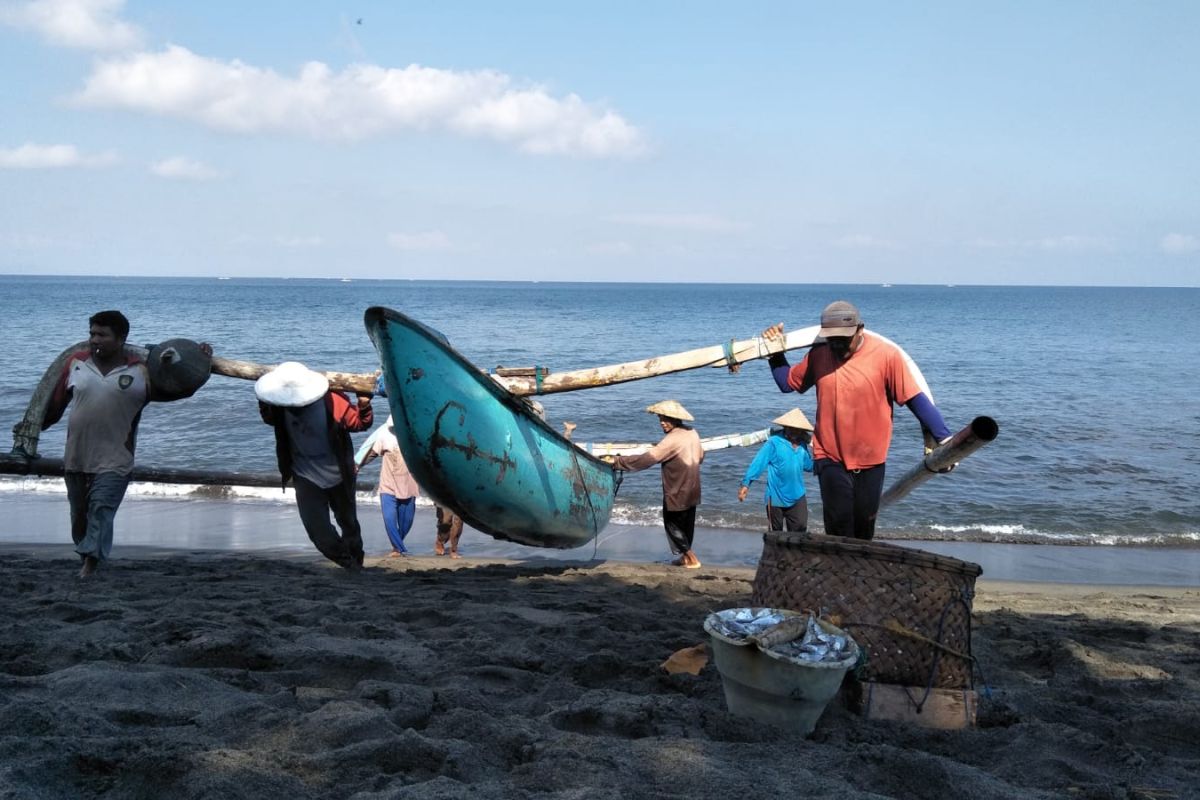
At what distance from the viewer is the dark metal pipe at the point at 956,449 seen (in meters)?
4.97

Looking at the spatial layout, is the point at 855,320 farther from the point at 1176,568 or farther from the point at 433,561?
the point at 1176,568

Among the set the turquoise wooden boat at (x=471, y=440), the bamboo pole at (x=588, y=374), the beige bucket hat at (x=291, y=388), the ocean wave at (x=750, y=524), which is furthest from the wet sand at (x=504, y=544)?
the beige bucket hat at (x=291, y=388)

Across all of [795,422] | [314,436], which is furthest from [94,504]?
[795,422]

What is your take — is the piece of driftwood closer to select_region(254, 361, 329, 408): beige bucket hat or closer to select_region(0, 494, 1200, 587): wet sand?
select_region(254, 361, 329, 408): beige bucket hat

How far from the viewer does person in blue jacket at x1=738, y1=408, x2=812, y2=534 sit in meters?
9.35

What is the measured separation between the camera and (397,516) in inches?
389

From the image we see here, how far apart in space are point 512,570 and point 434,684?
4163 millimetres

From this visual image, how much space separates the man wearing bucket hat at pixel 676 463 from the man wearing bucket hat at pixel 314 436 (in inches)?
112

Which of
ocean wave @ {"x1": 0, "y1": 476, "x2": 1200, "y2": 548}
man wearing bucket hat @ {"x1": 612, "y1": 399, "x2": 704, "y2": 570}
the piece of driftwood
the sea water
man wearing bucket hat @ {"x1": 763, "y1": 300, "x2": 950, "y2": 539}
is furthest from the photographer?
the sea water

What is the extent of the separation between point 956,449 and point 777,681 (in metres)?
2.23

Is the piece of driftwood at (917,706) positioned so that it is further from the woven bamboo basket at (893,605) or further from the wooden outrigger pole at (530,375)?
the wooden outrigger pole at (530,375)

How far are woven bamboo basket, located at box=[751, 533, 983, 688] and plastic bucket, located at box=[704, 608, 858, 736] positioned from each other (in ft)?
0.80

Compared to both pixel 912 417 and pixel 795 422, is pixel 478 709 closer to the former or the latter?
pixel 795 422

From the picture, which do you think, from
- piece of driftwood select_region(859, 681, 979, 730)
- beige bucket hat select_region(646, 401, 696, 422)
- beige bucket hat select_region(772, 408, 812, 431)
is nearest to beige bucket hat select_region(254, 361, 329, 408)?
beige bucket hat select_region(646, 401, 696, 422)
